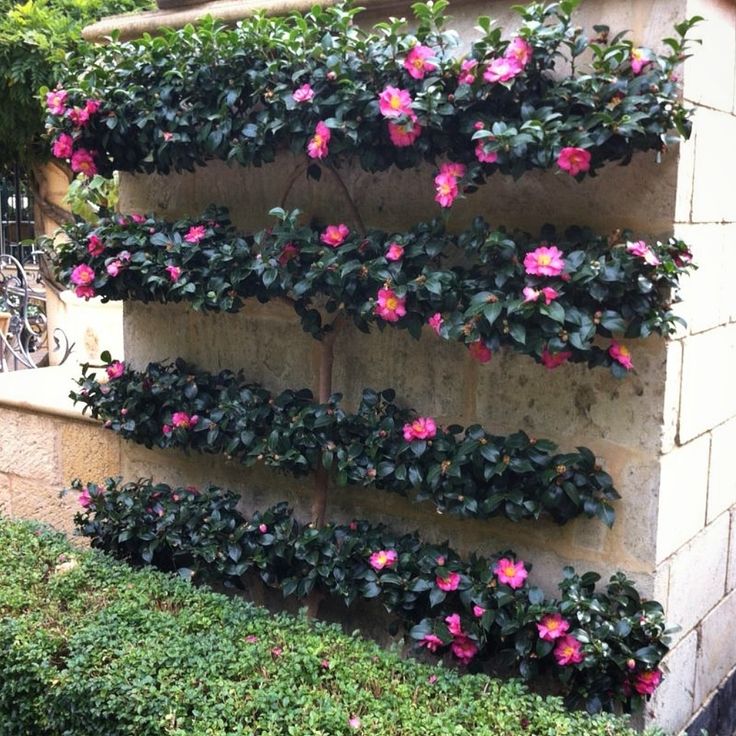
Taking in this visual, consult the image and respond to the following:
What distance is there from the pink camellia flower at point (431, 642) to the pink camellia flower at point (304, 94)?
1.58 m

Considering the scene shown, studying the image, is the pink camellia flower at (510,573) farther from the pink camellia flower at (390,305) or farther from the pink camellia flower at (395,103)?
the pink camellia flower at (395,103)

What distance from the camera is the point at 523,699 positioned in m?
2.20

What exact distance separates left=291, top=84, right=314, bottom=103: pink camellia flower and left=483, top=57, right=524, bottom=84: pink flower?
535mm

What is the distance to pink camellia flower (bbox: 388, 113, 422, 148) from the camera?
7.62ft

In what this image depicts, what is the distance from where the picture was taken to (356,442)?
110 inches

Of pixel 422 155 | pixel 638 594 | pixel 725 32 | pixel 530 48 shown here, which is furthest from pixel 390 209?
pixel 638 594

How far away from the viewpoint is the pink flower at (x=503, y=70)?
7.32 feet

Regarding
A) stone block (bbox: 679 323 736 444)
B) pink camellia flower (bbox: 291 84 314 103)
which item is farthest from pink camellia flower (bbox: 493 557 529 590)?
pink camellia flower (bbox: 291 84 314 103)

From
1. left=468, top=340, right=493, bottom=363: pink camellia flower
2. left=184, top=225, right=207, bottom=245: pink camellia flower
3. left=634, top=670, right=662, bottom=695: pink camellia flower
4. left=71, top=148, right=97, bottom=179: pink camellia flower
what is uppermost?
left=71, top=148, right=97, bottom=179: pink camellia flower

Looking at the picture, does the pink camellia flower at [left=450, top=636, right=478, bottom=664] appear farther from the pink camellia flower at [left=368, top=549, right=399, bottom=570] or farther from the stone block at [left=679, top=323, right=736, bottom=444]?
the stone block at [left=679, top=323, right=736, bottom=444]

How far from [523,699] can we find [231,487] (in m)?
1.53

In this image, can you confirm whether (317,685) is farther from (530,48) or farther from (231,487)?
(530,48)

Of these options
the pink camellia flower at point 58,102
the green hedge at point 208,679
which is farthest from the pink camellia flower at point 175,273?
the green hedge at point 208,679

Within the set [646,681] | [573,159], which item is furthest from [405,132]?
[646,681]
